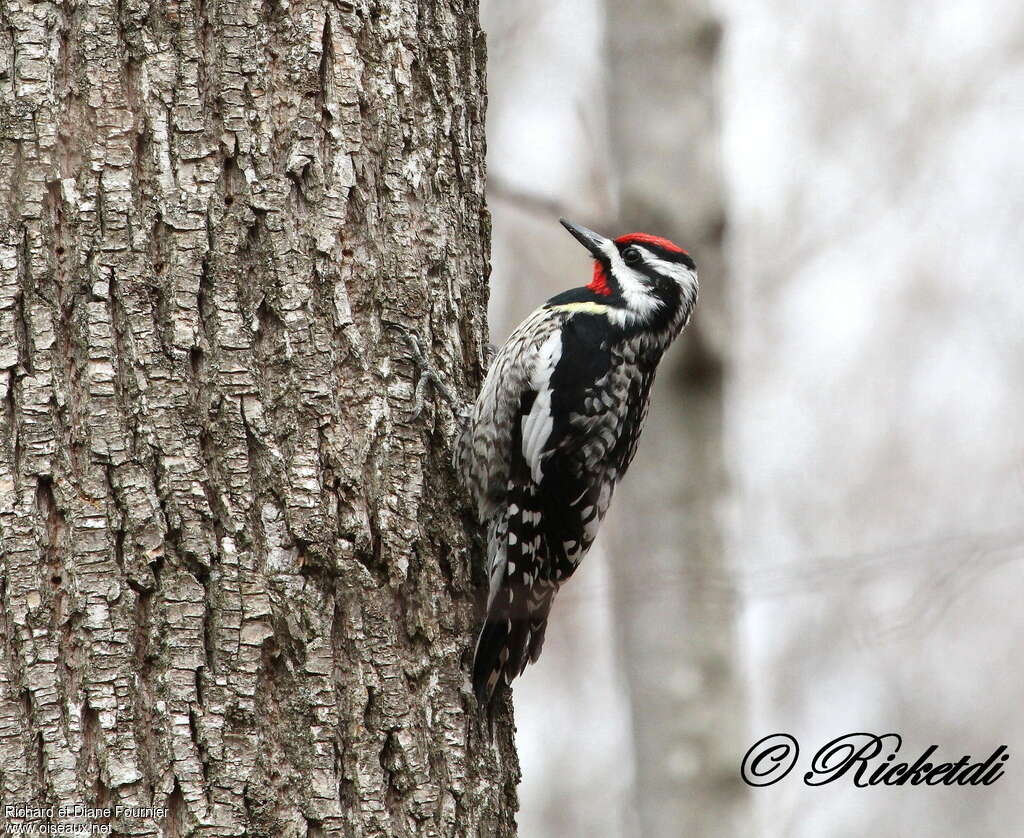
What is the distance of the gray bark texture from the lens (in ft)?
7.74

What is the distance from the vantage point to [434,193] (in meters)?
2.96

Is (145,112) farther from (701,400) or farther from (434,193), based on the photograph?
(701,400)

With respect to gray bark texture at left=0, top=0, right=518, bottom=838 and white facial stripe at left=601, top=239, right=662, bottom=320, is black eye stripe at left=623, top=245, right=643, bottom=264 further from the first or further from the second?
gray bark texture at left=0, top=0, right=518, bottom=838

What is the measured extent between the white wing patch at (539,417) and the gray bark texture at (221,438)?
0.88 m

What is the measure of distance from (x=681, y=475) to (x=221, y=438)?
2.96m

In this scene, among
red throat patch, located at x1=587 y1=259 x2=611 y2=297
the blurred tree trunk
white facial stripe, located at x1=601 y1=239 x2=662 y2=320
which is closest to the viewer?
white facial stripe, located at x1=601 y1=239 x2=662 y2=320

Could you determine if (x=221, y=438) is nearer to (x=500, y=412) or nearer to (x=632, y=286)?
(x=500, y=412)

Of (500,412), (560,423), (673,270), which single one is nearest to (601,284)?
(673,270)

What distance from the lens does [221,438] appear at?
251cm

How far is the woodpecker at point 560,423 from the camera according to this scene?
130 inches

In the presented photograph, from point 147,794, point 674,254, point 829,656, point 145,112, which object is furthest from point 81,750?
point 829,656

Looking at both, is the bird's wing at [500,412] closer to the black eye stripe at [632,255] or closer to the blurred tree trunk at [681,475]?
the black eye stripe at [632,255]

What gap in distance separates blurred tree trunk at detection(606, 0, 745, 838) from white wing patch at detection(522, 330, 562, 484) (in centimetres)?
126

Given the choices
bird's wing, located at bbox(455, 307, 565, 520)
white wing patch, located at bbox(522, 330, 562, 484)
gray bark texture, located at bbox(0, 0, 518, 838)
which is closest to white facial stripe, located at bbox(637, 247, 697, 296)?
bird's wing, located at bbox(455, 307, 565, 520)
